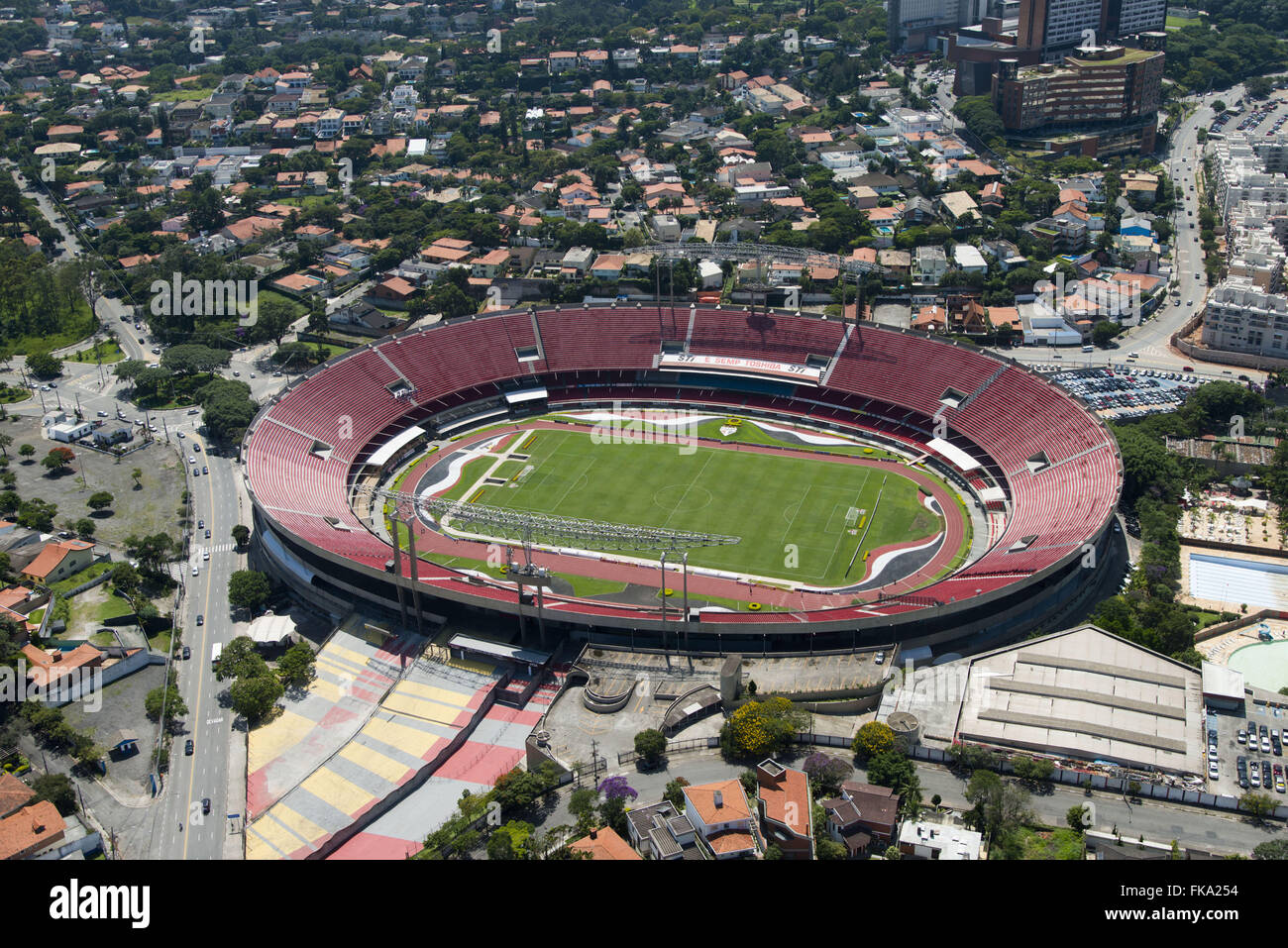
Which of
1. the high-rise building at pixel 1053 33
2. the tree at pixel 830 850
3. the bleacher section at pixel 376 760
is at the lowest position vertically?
the bleacher section at pixel 376 760

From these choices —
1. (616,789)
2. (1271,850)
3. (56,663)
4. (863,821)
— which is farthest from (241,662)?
(1271,850)

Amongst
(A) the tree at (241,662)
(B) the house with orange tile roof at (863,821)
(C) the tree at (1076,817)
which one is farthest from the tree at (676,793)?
(A) the tree at (241,662)

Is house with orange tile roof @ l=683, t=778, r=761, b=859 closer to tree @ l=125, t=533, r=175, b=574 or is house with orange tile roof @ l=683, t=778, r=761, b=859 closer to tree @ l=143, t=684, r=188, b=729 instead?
tree @ l=143, t=684, r=188, b=729

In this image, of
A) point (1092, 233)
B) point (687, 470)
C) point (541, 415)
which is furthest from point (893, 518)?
point (1092, 233)

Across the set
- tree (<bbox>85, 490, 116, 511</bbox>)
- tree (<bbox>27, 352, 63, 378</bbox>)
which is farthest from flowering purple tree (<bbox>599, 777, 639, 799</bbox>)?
tree (<bbox>27, 352, 63, 378</bbox>)

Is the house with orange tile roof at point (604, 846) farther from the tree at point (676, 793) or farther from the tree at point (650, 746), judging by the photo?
the tree at point (650, 746)

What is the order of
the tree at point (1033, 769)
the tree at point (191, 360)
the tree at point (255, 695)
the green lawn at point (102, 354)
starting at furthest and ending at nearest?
the green lawn at point (102, 354)
the tree at point (191, 360)
the tree at point (255, 695)
the tree at point (1033, 769)
